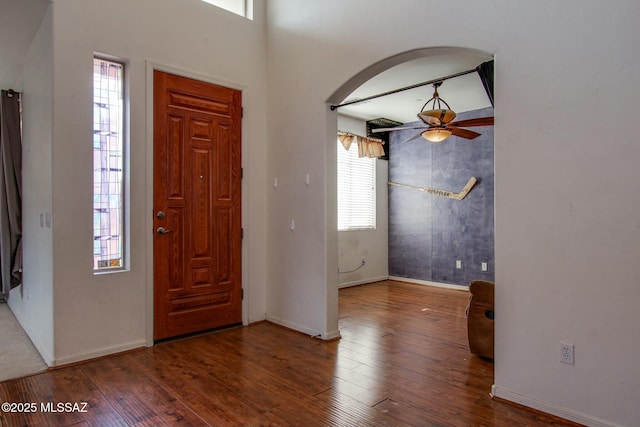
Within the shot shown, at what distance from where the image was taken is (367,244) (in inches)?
266

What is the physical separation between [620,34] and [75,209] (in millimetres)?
3814

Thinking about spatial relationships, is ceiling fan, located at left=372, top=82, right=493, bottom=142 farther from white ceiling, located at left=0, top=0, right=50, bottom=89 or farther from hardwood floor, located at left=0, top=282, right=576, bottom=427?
white ceiling, located at left=0, top=0, right=50, bottom=89

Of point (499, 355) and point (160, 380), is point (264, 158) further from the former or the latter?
point (499, 355)

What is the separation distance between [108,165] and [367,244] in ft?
14.6

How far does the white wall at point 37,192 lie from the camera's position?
3.06 meters

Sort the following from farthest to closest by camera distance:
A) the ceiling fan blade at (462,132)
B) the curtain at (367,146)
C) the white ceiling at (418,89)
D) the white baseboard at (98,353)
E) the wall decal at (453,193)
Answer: the curtain at (367,146)
the wall decal at (453,193)
the ceiling fan blade at (462,132)
the white ceiling at (418,89)
the white baseboard at (98,353)

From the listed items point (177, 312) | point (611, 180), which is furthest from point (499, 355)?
point (177, 312)

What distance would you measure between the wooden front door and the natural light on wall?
93 cm

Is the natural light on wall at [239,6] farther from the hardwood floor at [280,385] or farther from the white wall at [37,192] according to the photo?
the hardwood floor at [280,385]

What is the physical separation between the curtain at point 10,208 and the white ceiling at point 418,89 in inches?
160

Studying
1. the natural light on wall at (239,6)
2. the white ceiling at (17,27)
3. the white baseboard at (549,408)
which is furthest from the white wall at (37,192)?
the white baseboard at (549,408)

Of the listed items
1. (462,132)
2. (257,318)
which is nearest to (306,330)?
(257,318)

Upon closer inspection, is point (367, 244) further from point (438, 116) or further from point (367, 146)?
point (438, 116)

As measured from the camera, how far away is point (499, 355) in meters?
2.49
